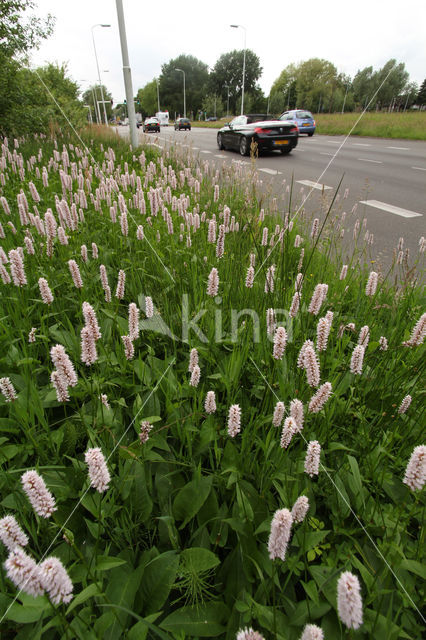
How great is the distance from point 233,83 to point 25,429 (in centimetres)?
10705

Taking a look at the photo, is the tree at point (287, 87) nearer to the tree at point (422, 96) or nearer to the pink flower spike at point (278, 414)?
the tree at point (422, 96)

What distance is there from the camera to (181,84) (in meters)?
95.3

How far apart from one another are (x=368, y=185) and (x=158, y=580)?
386cm

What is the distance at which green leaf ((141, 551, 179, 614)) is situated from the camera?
41.1 inches

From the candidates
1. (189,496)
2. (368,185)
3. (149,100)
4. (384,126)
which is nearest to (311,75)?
(149,100)

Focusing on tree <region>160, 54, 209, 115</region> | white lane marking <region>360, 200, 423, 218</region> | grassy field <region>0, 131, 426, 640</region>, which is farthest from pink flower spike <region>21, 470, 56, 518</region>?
tree <region>160, 54, 209, 115</region>

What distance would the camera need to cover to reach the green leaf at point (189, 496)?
4.12 ft

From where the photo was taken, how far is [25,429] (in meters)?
1.47

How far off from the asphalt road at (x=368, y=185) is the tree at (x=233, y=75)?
8423 cm

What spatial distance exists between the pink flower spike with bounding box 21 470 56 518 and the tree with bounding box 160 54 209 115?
108869mm

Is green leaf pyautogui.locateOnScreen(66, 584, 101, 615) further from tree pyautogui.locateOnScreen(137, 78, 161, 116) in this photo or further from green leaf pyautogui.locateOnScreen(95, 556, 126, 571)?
tree pyautogui.locateOnScreen(137, 78, 161, 116)

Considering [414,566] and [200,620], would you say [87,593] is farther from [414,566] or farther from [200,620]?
[414,566]

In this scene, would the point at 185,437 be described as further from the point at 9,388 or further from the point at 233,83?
the point at 233,83

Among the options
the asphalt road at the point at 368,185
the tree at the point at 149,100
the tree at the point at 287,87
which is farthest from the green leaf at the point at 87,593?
the tree at the point at 149,100
